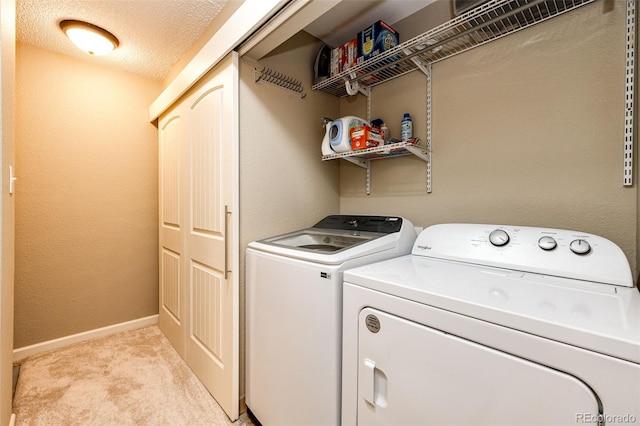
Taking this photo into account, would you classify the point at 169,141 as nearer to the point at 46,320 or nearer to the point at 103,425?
the point at 46,320

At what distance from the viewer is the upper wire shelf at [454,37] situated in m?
1.25

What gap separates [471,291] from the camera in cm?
86

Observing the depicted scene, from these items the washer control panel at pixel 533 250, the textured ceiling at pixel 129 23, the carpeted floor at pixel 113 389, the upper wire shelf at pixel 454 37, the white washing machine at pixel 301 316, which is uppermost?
the textured ceiling at pixel 129 23

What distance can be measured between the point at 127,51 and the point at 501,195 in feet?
9.49

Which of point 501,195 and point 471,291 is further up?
point 501,195

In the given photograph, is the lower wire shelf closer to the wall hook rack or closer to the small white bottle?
the small white bottle

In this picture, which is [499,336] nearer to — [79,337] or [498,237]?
[498,237]

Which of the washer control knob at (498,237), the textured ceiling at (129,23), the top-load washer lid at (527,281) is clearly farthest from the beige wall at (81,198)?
the washer control knob at (498,237)

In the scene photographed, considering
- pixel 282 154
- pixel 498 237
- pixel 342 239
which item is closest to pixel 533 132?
pixel 498 237

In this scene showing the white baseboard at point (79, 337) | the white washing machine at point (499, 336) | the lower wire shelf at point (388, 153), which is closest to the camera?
the white washing machine at point (499, 336)

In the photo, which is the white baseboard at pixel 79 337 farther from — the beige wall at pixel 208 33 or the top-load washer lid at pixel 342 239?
the beige wall at pixel 208 33

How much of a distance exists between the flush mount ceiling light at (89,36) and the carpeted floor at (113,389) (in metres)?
2.34

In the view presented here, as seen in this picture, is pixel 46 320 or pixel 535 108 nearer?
pixel 535 108

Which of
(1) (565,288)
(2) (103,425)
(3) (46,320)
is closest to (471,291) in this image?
(1) (565,288)
